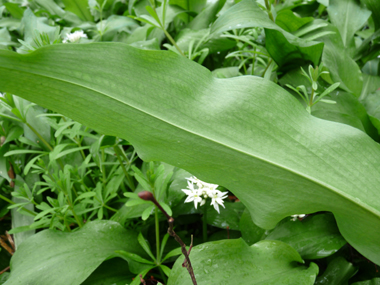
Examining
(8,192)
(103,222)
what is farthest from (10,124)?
(103,222)

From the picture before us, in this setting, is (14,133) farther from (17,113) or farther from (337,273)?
(337,273)

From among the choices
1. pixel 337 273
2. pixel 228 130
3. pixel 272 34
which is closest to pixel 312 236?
pixel 337 273

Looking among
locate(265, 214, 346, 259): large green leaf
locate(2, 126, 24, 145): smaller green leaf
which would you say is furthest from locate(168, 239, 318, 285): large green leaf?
locate(2, 126, 24, 145): smaller green leaf

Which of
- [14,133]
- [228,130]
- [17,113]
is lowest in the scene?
[14,133]

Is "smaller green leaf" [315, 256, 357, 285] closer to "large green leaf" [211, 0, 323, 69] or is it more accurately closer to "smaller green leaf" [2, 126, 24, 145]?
"large green leaf" [211, 0, 323, 69]

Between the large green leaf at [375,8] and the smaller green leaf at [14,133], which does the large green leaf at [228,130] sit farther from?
the large green leaf at [375,8]

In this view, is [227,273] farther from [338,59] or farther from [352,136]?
[338,59]
